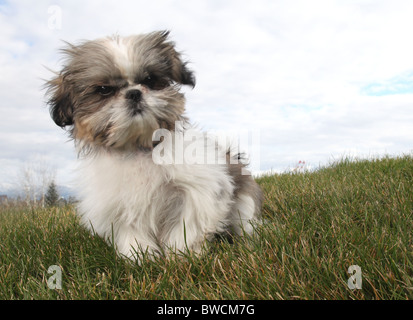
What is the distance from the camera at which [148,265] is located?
2857 mm

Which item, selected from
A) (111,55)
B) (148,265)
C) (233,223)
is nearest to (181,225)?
(148,265)

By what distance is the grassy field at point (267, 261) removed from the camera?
223 cm

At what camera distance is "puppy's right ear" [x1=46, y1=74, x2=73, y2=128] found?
10.1 ft

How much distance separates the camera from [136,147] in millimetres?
2980

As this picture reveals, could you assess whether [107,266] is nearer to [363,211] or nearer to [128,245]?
[128,245]

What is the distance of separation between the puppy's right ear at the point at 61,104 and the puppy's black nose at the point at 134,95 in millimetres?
625

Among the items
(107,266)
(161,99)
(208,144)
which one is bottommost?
(107,266)

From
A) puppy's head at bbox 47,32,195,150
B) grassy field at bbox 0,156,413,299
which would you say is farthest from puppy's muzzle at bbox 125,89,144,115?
grassy field at bbox 0,156,413,299

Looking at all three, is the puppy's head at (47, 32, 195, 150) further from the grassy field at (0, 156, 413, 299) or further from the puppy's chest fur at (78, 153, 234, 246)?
the grassy field at (0, 156, 413, 299)

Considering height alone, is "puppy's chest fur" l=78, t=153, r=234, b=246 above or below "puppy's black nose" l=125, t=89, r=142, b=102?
below

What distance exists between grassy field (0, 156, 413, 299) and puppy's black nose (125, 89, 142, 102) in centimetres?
115

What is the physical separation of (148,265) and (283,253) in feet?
A: 3.27

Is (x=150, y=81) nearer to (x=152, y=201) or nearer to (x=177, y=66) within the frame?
(x=177, y=66)

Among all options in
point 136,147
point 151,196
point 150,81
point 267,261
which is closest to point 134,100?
point 150,81
